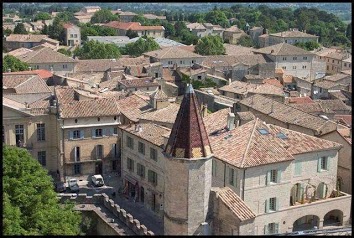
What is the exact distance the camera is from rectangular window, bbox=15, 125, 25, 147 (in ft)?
164

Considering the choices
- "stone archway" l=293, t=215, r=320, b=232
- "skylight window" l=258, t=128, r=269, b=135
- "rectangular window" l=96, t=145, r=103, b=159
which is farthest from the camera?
"rectangular window" l=96, t=145, r=103, b=159

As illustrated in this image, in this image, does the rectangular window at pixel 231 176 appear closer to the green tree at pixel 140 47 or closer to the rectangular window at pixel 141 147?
the rectangular window at pixel 141 147

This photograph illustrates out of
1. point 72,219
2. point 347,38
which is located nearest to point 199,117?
point 72,219

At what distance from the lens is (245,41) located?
519 feet

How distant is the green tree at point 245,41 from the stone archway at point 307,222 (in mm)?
118137

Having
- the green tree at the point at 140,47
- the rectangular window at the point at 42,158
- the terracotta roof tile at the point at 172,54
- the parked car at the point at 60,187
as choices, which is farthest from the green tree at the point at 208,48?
the parked car at the point at 60,187

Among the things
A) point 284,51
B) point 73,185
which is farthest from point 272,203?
point 284,51

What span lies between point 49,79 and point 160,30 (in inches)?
A: 3774

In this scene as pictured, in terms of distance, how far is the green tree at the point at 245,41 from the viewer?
515 feet

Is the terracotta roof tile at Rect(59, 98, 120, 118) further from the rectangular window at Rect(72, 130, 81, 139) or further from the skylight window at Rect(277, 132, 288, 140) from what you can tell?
the skylight window at Rect(277, 132, 288, 140)

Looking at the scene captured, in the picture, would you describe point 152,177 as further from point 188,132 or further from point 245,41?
point 245,41

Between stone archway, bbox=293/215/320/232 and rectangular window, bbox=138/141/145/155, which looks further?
rectangular window, bbox=138/141/145/155

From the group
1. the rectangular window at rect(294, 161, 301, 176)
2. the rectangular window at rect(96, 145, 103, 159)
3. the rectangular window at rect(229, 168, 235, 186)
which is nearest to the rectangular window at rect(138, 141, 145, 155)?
the rectangular window at rect(96, 145, 103, 159)

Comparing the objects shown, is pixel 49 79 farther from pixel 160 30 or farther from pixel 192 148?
pixel 160 30
